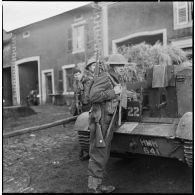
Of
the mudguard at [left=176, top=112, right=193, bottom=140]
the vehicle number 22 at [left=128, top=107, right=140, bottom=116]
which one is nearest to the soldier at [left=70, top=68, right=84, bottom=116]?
the vehicle number 22 at [left=128, top=107, right=140, bottom=116]

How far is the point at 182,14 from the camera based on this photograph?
12039mm

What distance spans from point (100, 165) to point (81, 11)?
14.9 metres

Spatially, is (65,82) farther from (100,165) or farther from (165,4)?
(100,165)

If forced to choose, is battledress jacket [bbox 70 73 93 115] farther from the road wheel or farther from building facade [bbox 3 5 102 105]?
building facade [bbox 3 5 102 105]

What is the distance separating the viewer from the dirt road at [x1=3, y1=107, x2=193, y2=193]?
3.81 metres

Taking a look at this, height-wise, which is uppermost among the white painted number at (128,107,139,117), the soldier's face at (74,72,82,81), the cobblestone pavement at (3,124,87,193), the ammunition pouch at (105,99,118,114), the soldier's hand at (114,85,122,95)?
the soldier's face at (74,72,82,81)

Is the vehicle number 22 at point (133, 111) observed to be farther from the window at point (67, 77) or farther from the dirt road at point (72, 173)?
the window at point (67, 77)

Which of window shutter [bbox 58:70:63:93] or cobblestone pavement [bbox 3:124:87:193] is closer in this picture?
cobblestone pavement [bbox 3:124:87:193]

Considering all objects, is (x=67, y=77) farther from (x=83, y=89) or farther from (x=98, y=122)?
(x=98, y=122)

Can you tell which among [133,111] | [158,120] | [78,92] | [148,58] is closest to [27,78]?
[78,92]

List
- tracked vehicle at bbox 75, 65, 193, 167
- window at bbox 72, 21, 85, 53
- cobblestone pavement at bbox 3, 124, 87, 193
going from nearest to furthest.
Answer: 1. tracked vehicle at bbox 75, 65, 193, 167
2. cobblestone pavement at bbox 3, 124, 87, 193
3. window at bbox 72, 21, 85, 53

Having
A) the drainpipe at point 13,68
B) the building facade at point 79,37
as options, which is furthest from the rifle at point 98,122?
the drainpipe at point 13,68

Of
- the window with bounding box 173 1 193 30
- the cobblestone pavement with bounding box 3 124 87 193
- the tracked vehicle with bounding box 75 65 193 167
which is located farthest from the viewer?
the window with bounding box 173 1 193 30

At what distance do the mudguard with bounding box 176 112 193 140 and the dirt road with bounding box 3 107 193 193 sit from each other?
2.61ft
